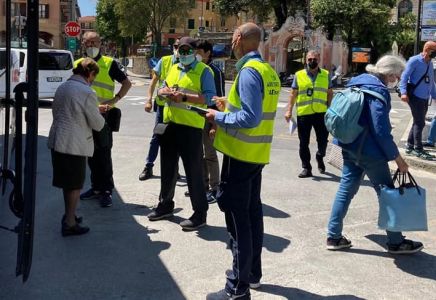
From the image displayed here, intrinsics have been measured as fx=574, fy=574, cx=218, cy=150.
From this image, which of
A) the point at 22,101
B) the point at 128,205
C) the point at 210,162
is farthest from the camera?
the point at 210,162

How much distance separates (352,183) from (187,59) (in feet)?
6.27

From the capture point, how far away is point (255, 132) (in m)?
3.81

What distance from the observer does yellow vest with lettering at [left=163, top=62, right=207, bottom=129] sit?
17.8 feet

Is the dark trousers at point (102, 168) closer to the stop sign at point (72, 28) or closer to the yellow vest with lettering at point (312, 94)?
the yellow vest with lettering at point (312, 94)

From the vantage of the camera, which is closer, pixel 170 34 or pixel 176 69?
pixel 176 69

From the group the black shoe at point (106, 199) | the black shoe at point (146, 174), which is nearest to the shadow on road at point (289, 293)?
the black shoe at point (106, 199)

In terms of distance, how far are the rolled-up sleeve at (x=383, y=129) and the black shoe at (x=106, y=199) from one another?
3.08 meters

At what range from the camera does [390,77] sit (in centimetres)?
478

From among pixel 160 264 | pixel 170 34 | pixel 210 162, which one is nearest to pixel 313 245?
pixel 160 264

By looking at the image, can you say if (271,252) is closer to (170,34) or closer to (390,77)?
(390,77)

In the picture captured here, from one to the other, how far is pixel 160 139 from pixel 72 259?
1500 mm

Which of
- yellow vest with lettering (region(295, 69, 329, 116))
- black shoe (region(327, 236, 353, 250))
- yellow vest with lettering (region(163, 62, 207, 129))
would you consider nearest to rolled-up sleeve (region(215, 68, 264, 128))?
yellow vest with lettering (region(163, 62, 207, 129))

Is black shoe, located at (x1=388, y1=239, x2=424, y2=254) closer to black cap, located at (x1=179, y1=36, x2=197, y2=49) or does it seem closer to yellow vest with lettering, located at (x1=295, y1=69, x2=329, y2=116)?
black cap, located at (x1=179, y1=36, x2=197, y2=49)

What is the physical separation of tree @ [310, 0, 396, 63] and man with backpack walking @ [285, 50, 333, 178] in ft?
112
